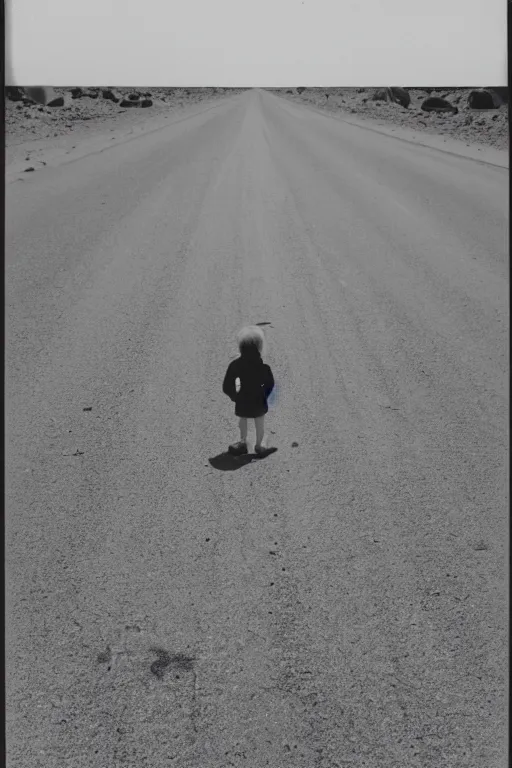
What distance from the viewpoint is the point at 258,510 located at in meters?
3.93

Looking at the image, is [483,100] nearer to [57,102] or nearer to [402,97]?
[402,97]

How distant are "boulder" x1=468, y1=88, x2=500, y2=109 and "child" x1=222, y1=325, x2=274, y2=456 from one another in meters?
20.6

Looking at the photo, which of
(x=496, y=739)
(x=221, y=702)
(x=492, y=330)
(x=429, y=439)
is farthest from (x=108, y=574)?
(x=492, y=330)

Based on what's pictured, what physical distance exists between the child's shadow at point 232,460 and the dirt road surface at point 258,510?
0.07ft

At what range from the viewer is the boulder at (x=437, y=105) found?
24.8 meters

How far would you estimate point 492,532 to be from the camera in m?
3.79

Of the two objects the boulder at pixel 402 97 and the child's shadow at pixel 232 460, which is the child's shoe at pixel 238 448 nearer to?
the child's shadow at pixel 232 460

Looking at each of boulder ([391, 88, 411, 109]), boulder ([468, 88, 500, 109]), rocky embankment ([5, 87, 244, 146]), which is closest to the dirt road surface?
rocky embankment ([5, 87, 244, 146])

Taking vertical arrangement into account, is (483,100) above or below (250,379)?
above

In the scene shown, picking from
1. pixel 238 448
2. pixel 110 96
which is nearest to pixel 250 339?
pixel 238 448

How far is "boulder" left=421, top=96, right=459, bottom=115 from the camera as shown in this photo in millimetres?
24784

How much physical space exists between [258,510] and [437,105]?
25538 mm

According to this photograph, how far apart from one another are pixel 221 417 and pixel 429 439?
1.51m

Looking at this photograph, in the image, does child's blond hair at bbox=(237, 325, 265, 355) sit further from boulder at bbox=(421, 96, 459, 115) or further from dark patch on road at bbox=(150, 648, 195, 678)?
boulder at bbox=(421, 96, 459, 115)
